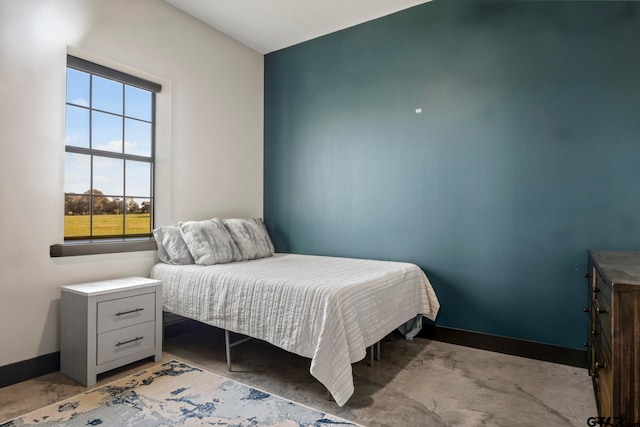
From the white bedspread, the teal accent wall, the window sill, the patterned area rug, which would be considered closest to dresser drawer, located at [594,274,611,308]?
the teal accent wall

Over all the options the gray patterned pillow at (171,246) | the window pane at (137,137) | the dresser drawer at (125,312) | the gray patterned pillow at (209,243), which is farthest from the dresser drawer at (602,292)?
the window pane at (137,137)

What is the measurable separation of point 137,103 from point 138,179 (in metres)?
0.65

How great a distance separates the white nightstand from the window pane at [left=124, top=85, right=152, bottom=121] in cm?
145

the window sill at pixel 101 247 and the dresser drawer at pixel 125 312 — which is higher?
the window sill at pixel 101 247

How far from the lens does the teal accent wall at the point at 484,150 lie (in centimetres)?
249

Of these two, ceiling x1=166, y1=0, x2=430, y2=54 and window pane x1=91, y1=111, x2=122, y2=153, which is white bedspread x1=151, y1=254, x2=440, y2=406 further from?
ceiling x1=166, y1=0, x2=430, y2=54

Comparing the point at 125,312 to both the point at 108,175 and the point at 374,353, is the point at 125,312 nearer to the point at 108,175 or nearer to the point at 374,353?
the point at 108,175

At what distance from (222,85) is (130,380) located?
8.87ft

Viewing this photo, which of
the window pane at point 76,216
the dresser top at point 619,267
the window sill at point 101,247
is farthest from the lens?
the window pane at point 76,216

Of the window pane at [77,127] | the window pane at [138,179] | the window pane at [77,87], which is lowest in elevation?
the window pane at [138,179]

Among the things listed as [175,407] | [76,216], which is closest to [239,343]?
[175,407]

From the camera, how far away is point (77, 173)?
2779 mm

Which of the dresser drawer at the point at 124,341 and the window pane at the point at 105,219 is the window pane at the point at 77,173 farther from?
the dresser drawer at the point at 124,341

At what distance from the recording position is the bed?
1.97 metres
